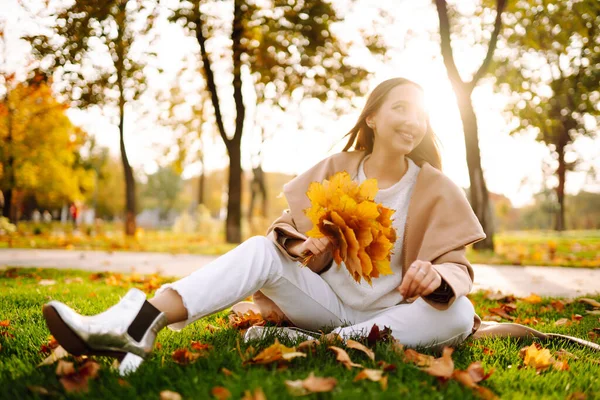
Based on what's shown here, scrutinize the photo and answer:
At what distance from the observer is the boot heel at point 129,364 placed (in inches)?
85.4

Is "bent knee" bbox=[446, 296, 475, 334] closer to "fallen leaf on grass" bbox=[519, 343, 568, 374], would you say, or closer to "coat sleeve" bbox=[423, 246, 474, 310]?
"coat sleeve" bbox=[423, 246, 474, 310]

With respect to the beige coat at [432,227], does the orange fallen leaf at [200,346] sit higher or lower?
lower

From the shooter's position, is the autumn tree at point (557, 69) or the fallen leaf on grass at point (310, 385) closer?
the fallen leaf on grass at point (310, 385)

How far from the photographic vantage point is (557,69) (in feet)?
72.0

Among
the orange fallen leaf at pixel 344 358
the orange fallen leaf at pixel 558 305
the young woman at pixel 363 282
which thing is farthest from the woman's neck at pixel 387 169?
the orange fallen leaf at pixel 558 305

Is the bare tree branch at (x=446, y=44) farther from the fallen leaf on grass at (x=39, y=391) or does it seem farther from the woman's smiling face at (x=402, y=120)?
the fallen leaf on grass at (x=39, y=391)

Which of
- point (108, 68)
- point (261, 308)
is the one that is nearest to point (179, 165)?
point (108, 68)

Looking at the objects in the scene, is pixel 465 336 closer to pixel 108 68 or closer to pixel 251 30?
pixel 251 30

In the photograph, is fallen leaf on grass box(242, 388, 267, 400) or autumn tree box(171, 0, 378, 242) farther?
autumn tree box(171, 0, 378, 242)

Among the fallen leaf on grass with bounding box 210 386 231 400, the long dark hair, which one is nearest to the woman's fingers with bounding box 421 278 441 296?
the fallen leaf on grass with bounding box 210 386 231 400

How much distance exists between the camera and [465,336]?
292cm

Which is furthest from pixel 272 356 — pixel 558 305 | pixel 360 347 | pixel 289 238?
pixel 558 305

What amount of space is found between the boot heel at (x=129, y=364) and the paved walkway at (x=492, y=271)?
4.27 m

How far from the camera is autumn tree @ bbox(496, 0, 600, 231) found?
34.5 ft
